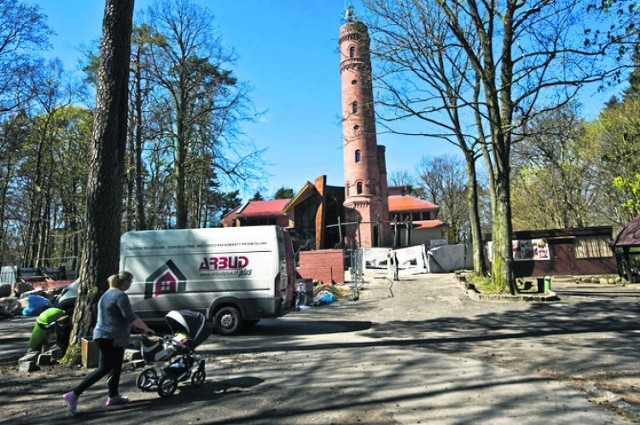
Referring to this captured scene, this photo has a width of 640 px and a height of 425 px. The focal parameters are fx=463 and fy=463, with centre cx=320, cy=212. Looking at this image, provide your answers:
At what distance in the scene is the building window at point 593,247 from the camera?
2605 cm

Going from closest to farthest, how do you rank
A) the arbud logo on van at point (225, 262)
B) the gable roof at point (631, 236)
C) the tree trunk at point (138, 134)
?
the arbud logo on van at point (225, 262)
the gable roof at point (631, 236)
the tree trunk at point (138, 134)

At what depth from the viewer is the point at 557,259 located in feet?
86.6

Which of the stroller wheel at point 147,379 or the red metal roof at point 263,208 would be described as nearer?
the stroller wheel at point 147,379

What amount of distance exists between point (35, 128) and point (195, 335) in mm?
35216

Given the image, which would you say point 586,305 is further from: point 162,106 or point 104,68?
point 162,106

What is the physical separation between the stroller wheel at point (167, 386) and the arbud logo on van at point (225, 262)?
544 centimetres

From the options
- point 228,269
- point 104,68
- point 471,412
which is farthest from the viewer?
point 228,269

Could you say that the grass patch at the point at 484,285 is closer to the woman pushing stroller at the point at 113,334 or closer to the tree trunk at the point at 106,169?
the tree trunk at the point at 106,169

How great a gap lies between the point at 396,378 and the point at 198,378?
2722 mm

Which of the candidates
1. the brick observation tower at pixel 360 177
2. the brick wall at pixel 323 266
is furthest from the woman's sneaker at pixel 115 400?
the brick observation tower at pixel 360 177

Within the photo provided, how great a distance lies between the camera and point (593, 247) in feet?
85.7

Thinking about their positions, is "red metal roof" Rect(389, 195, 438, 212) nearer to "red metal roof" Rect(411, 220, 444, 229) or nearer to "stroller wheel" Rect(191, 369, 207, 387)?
"red metal roof" Rect(411, 220, 444, 229)

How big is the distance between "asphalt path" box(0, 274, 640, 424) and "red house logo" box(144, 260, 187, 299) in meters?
1.85

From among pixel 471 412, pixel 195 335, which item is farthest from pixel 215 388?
pixel 471 412
